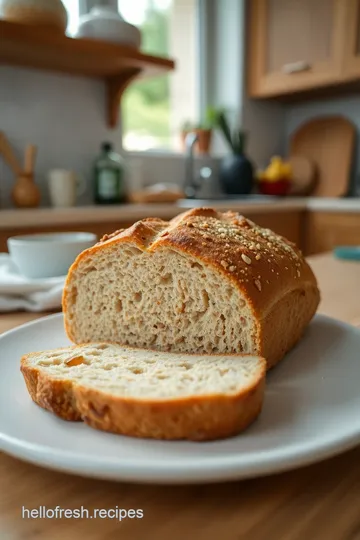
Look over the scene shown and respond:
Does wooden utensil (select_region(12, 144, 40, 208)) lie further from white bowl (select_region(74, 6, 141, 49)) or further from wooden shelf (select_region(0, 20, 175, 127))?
white bowl (select_region(74, 6, 141, 49))

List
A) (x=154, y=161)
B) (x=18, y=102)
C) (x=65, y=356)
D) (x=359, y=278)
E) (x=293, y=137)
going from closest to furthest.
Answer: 1. (x=65, y=356)
2. (x=359, y=278)
3. (x=18, y=102)
4. (x=154, y=161)
5. (x=293, y=137)

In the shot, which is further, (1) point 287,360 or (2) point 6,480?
(1) point 287,360

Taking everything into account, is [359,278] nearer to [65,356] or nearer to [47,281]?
[47,281]

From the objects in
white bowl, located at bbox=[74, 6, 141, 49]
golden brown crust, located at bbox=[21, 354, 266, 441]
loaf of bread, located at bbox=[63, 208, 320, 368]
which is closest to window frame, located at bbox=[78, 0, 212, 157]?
white bowl, located at bbox=[74, 6, 141, 49]

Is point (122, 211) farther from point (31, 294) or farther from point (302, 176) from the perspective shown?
point (302, 176)

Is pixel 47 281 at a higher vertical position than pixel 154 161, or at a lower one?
lower

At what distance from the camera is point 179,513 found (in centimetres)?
39

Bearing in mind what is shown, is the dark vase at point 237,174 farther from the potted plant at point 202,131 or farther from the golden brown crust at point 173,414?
the golden brown crust at point 173,414

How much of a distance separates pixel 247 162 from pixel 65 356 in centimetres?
303

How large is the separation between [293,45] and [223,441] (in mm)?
3480

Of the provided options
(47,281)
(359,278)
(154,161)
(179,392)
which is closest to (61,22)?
(154,161)

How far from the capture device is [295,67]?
130 inches

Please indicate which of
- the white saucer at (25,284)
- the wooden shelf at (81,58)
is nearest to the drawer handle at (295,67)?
the wooden shelf at (81,58)

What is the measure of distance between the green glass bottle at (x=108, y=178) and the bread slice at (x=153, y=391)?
2174 millimetres
